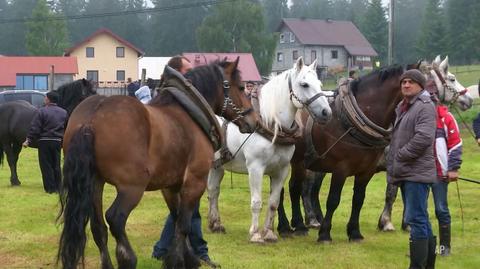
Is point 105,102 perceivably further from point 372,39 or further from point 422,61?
point 372,39

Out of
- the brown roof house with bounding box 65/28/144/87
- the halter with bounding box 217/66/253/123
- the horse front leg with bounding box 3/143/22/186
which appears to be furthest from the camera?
the brown roof house with bounding box 65/28/144/87

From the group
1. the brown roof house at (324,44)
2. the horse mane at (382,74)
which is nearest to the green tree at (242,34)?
the brown roof house at (324,44)

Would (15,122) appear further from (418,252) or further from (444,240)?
(418,252)

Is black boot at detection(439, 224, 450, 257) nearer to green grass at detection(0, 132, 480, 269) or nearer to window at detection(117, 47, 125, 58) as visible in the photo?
green grass at detection(0, 132, 480, 269)

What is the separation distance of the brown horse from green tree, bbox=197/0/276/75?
205 ft

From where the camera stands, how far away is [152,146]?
16.5ft

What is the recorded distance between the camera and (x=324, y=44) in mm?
77312

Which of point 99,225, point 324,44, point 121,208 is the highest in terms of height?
point 324,44

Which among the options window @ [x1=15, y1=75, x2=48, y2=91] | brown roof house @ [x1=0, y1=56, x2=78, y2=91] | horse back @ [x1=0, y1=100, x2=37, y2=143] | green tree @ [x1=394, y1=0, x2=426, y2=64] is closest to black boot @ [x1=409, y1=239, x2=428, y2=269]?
horse back @ [x1=0, y1=100, x2=37, y2=143]

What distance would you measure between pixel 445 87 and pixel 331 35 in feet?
238

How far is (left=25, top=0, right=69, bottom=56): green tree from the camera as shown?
7006 cm

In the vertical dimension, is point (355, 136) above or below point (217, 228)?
above

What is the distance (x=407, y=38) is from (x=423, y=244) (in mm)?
93252

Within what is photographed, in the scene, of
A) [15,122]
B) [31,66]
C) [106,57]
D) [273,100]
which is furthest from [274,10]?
[273,100]
